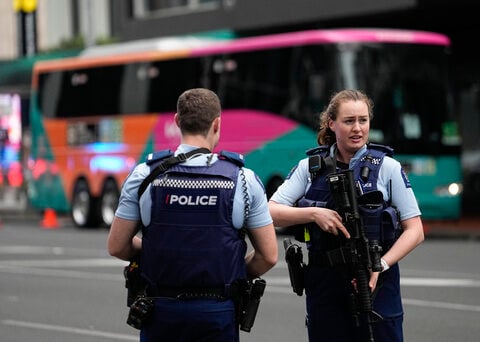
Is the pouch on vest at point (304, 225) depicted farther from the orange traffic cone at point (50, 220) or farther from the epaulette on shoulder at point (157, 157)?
the orange traffic cone at point (50, 220)

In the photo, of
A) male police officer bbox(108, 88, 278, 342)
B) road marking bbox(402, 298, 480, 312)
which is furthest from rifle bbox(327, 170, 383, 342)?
road marking bbox(402, 298, 480, 312)

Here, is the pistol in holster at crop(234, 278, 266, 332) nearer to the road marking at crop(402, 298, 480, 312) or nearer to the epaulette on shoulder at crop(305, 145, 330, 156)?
the epaulette on shoulder at crop(305, 145, 330, 156)

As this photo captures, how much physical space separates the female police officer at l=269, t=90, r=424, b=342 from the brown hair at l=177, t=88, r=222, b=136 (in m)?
0.73

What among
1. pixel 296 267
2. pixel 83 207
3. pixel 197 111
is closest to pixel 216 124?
pixel 197 111

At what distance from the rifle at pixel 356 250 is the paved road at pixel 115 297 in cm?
468

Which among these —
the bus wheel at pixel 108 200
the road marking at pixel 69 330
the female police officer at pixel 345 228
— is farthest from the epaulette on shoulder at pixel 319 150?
the bus wheel at pixel 108 200

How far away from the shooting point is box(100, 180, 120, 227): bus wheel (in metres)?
25.7

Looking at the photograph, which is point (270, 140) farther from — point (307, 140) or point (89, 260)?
point (89, 260)

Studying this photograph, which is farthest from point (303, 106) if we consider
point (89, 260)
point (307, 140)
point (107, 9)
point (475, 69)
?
point (107, 9)

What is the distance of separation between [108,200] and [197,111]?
68.1 feet

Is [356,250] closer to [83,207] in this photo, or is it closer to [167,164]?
[167,164]

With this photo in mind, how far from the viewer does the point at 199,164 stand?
209 inches

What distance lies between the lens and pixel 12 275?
1647 centimetres

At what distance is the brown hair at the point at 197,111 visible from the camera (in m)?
5.21
